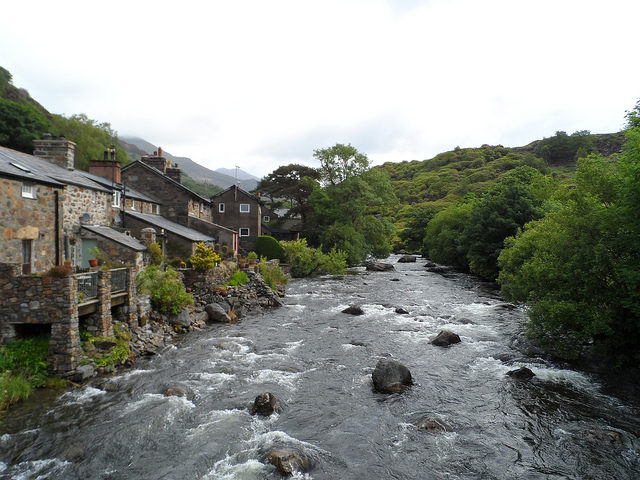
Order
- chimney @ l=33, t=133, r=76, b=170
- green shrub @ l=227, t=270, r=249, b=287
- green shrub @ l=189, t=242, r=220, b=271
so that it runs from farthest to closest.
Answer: green shrub @ l=227, t=270, r=249, b=287 < green shrub @ l=189, t=242, r=220, b=271 < chimney @ l=33, t=133, r=76, b=170

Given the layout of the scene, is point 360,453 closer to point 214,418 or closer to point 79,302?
point 214,418

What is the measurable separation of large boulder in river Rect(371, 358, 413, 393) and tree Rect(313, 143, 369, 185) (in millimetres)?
45343

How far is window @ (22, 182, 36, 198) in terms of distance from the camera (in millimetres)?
17775

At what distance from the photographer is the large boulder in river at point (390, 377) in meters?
14.2

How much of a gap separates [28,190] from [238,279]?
15.2 m

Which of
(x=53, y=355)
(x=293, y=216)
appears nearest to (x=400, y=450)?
(x=53, y=355)

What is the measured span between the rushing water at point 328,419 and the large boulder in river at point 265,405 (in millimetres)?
276

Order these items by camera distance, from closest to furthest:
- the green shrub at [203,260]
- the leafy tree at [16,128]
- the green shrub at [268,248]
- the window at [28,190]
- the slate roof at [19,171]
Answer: the slate roof at [19,171]
the window at [28,190]
the green shrub at [203,260]
the leafy tree at [16,128]
the green shrub at [268,248]

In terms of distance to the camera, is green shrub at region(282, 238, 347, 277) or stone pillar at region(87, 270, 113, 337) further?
green shrub at region(282, 238, 347, 277)

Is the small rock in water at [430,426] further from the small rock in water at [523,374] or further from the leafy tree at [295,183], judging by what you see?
the leafy tree at [295,183]

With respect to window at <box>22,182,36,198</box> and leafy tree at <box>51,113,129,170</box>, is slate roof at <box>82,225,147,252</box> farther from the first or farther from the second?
leafy tree at <box>51,113,129,170</box>

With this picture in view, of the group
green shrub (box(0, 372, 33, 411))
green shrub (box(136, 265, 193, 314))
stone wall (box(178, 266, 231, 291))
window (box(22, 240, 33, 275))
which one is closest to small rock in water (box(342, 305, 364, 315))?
stone wall (box(178, 266, 231, 291))

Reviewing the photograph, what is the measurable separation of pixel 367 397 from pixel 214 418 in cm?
531

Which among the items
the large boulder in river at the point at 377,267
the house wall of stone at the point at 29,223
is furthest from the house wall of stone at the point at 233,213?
the house wall of stone at the point at 29,223
